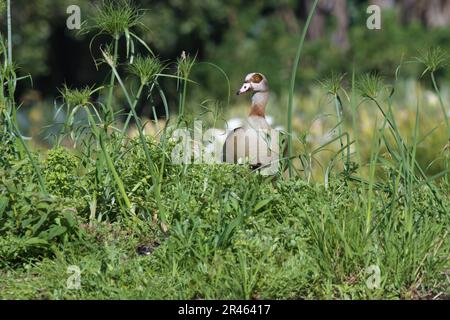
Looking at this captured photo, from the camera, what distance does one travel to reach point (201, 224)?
4293mm

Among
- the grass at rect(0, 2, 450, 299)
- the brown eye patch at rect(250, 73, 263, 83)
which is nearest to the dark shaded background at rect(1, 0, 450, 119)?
the brown eye patch at rect(250, 73, 263, 83)

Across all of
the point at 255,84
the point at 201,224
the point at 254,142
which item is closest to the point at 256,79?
the point at 255,84

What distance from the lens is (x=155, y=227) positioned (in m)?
4.66

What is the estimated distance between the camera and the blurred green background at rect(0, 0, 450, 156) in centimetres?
1639

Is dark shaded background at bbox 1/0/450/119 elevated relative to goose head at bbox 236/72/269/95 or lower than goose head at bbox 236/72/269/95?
elevated

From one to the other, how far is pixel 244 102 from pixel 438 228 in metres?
9.84

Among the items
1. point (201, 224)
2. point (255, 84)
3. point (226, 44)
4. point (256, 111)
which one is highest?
point (226, 44)

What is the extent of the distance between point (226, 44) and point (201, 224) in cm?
1453

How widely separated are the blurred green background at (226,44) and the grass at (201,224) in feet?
30.7

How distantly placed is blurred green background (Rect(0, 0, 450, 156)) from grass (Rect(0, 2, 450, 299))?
9361 mm

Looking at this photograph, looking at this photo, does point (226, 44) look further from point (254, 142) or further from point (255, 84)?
point (254, 142)

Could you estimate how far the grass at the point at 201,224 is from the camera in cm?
405

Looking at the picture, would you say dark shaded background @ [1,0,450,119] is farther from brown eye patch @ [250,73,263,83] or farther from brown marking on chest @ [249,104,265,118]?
brown marking on chest @ [249,104,265,118]
